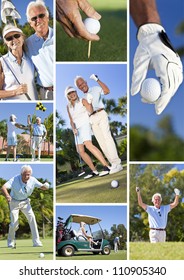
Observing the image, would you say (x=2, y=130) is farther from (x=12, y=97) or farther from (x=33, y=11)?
(x=33, y=11)

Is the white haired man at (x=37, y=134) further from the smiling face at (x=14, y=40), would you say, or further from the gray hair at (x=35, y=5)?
the gray hair at (x=35, y=5)

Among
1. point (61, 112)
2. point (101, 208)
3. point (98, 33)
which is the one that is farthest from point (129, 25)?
point (101, 208)

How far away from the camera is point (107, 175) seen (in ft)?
33.8

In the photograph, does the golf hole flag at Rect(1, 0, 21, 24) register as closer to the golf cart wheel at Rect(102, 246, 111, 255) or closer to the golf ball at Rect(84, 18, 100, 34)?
the golf ball at Rect(84, 18, 100, 34)

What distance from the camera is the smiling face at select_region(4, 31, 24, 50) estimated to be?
10336 mm

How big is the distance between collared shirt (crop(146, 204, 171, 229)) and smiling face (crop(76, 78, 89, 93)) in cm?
115

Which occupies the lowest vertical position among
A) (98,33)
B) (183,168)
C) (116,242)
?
(116,242)

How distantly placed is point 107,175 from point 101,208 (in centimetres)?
29

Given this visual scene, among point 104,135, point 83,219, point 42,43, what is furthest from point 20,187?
point 42,43

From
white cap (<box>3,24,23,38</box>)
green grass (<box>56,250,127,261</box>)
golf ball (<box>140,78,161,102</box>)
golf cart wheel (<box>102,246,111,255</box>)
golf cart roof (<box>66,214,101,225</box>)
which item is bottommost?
green grass (<box>56,250,127,261</box>)

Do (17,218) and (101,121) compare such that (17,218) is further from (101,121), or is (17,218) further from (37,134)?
(101,121)

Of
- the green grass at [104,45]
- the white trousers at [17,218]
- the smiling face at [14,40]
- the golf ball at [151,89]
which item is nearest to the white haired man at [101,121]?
the green grass at [104,45]

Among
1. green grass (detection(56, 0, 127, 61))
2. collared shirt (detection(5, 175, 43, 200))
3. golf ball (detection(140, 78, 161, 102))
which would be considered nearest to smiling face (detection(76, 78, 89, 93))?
green grass (detection(56, 0, 127, 61))

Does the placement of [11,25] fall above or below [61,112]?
above
